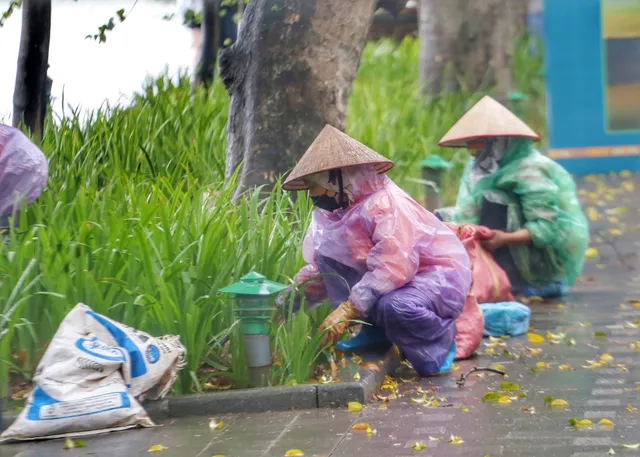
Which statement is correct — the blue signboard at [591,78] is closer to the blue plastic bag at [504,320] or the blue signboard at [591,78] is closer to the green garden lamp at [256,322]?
the blue plastic bag at [504,320]

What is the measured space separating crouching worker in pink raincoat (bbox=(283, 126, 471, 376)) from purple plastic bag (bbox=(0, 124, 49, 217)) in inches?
63.6

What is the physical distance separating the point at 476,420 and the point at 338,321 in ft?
3.20

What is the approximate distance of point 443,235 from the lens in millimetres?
6086

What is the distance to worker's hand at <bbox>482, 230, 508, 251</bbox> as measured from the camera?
7.86 m

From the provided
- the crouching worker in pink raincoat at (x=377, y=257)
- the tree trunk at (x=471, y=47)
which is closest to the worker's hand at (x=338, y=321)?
the crouching worker in pink raincoat at (x=377, y=257)

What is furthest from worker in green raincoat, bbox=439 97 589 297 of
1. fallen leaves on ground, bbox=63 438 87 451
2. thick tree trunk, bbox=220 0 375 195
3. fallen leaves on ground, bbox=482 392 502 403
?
fallen leaves on ground, bbox=63 438 87 451

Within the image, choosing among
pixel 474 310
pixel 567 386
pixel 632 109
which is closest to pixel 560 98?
pixel 632 109

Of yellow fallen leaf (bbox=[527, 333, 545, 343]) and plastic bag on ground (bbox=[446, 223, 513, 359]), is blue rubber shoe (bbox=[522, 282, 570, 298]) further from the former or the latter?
yellow fallen leaf (bbox=[527, 333, 545, 343])

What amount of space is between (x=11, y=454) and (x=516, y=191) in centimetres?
427

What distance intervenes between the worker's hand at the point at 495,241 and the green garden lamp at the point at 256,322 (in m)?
2.68

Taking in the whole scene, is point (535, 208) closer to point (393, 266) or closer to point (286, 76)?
point (286, 76)

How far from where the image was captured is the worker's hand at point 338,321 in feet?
18.9

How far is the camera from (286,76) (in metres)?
7.97

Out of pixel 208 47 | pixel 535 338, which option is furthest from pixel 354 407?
pixel 208 47
